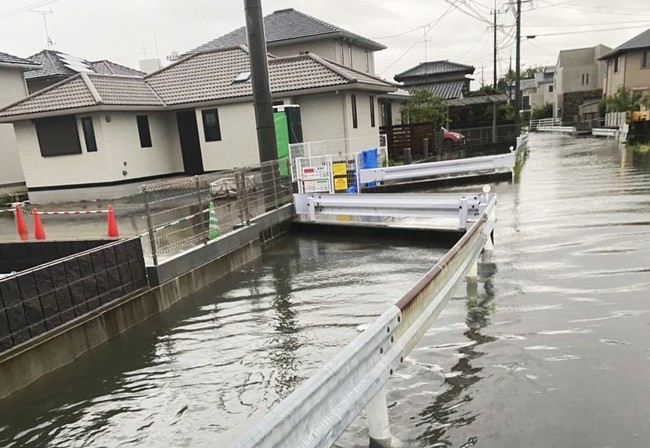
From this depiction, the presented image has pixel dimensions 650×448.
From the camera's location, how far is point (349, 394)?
96.1 inches

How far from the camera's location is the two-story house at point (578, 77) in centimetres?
5278

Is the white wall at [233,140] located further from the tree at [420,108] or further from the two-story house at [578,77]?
the two-story house at [578,77]

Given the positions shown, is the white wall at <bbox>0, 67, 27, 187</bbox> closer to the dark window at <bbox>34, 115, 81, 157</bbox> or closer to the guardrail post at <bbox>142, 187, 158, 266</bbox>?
the dark window at <bbox>34, 115, 81, 157</bbox>

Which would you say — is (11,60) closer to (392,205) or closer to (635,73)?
(392,205)

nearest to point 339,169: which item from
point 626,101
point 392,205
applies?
point 392,205

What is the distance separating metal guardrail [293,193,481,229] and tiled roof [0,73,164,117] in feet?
29.8

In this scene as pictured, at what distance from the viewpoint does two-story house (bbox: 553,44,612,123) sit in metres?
52.8

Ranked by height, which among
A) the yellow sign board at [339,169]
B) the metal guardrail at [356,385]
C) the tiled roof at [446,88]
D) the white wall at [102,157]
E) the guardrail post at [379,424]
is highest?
the tiled roof at [446,88]

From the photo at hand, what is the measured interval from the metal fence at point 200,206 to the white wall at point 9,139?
1434cm

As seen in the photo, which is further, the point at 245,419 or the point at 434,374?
the point at 434,374

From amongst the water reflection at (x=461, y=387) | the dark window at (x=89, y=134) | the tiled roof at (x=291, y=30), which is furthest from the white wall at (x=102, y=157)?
the water reflection at (x=461, y=387)

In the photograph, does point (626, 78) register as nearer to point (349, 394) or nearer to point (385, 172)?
point (385, 172)

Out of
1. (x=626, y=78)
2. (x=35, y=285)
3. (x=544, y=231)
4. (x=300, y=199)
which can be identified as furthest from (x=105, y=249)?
(x=626, y=78)

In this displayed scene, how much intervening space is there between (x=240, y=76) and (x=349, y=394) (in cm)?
1734
